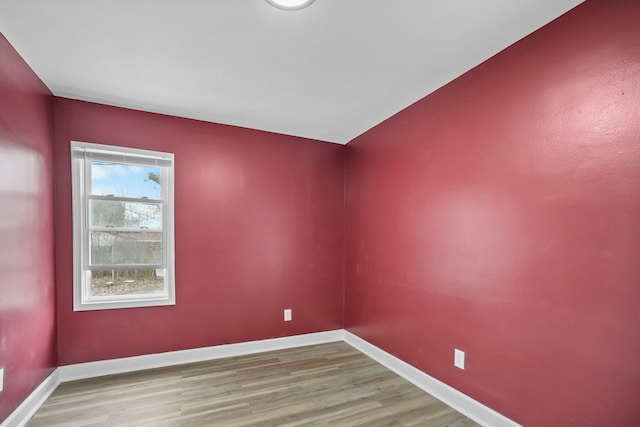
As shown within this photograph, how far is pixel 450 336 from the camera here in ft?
7.44

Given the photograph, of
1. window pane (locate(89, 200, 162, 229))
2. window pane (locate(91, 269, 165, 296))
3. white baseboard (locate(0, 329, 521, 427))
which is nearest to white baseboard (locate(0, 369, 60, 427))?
white baseboard (locate(0, 329, 521, 427))

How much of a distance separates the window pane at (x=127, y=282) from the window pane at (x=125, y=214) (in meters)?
0.44

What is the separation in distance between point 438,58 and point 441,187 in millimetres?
941

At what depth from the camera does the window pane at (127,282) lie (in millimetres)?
2738

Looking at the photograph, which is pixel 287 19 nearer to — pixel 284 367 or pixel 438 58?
pixel 438 58

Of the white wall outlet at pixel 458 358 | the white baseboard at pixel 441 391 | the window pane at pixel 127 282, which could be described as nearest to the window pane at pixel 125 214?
the window pane at pixel 127 282

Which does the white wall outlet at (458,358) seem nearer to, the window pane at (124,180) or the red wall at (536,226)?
the red wall at (536,226)

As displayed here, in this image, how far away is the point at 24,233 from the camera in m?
2.01

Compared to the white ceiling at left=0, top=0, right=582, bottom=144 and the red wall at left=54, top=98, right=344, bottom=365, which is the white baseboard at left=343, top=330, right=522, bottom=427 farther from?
the white ceiling at left=0, top=0, right=582, bottom=144

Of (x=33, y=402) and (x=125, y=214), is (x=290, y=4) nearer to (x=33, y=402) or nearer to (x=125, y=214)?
(x=125, y=214)

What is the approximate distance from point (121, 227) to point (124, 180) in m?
0.45

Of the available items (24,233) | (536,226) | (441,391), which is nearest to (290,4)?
(536,226)

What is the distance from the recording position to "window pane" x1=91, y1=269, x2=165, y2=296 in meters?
2.74

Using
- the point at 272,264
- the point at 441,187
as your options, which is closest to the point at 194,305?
the point at 272,264
